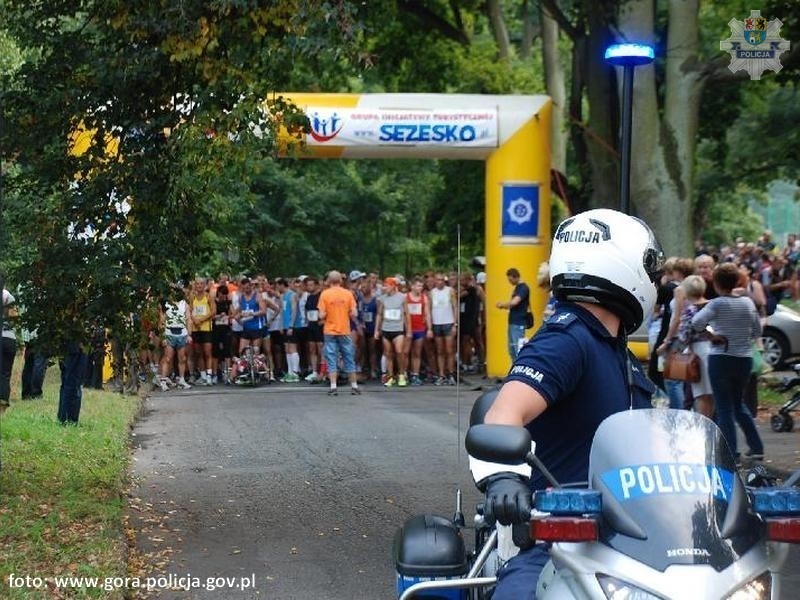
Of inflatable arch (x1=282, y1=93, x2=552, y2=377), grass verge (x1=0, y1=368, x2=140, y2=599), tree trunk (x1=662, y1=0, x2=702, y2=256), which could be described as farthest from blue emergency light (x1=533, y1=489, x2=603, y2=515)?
inflatable arch (x1=282, y1=93, x2=552, y2=377)

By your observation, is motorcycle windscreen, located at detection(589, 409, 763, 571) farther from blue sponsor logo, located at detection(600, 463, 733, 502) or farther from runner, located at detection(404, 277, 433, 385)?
runner, located at detection(404, 277, 433, 385)

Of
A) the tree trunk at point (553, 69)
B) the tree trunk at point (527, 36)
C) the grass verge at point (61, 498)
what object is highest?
the tree trunk at point (527, 36)

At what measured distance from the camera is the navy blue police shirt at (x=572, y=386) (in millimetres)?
3914

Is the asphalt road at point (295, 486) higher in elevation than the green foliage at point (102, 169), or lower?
lower

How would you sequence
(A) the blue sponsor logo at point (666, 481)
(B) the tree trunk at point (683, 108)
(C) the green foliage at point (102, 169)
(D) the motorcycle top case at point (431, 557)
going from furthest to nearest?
(B) the tree trunk at point (683, 108) < (C) the green foliage at point (102, 169) < (D) the motorcycle top case at point (431, 557) < (A) the blue sponsor logo at point (666, 481)

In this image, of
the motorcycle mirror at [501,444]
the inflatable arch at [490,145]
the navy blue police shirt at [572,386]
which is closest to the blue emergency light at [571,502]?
the motorcycle mirror at [501,444]

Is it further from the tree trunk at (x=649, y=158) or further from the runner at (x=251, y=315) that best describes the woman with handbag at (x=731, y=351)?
the runner at (x=251, y=315)

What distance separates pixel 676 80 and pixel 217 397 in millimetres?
8444

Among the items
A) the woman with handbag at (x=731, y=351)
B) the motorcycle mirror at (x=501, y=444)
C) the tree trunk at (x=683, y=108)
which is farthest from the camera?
the tree trunk at (x=683, y=108)

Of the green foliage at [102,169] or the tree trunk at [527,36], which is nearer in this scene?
the green foliage at [102,169]

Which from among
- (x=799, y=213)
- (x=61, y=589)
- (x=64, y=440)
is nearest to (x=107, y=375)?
(x=64, y=440)

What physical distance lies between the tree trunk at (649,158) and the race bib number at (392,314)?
4.67 meters

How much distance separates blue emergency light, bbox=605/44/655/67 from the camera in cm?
1205

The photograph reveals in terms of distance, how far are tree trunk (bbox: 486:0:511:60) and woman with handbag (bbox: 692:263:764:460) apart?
2022cm
